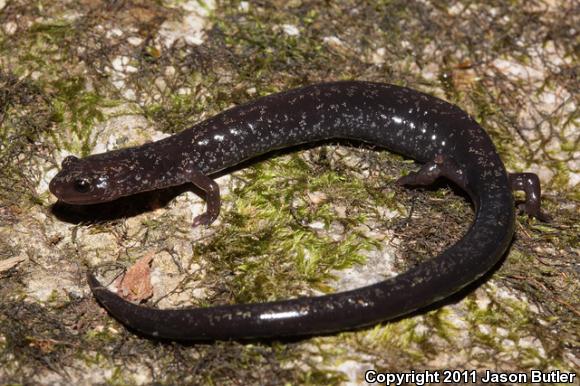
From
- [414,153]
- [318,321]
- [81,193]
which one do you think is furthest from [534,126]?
[81,193]

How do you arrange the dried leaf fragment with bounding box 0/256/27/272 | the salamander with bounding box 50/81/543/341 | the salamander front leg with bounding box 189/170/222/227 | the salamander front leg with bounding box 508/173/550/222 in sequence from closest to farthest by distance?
1. the salamander with bounding box 50/81/543/341
2. the dried leaf fragment with bounding box 0/256/27/272
3. the salamander front leg with bounding box 189/170/222/227
4. the salamander front leg with bounding box 508/173/550/222

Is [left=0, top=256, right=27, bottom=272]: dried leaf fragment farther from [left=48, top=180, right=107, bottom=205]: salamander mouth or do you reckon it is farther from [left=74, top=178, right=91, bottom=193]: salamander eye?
[left=74, top=178, right=91, bottom=193]: salamander eye

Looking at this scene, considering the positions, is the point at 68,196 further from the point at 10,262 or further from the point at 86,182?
the point at 10,262

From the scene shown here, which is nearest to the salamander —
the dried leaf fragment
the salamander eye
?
the salamander eye

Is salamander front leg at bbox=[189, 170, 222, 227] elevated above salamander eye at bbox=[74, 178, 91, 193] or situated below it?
above

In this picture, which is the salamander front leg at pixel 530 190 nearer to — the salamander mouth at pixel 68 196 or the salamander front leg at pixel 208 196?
the salamander front leg at pixel 208 196

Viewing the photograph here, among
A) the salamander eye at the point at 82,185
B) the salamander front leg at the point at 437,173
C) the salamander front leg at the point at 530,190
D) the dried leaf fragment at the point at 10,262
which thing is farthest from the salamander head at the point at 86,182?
the salamander front leg at the point at 530,190

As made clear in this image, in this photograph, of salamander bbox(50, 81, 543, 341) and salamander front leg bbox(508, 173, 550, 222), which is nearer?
salamander bbox(50, 81, 543, 341)

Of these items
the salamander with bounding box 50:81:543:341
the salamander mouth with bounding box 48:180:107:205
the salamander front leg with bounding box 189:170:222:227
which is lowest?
Answer: the salamander mouth with bounding box 48:180:107:205

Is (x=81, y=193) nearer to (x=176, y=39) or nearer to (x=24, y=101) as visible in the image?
(x=24, y=101)
